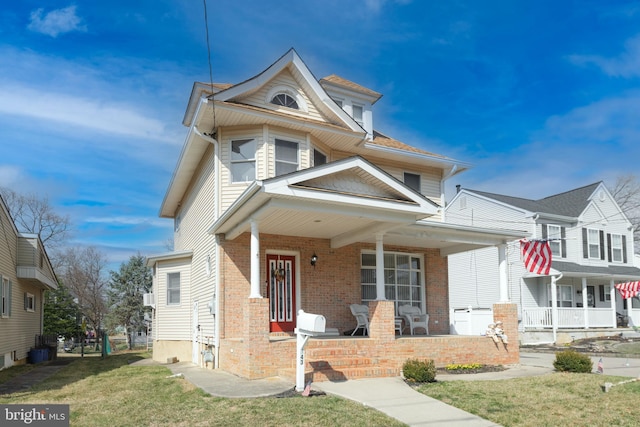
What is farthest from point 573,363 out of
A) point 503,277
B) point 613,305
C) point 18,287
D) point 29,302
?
point 29,302

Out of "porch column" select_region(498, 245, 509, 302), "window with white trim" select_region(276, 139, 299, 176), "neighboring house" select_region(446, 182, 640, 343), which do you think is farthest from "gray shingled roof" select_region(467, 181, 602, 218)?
"window with white trim" select_region(276, 139, 299, 176)

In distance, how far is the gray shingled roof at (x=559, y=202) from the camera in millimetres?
28203

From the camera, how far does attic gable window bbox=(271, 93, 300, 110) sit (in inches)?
569

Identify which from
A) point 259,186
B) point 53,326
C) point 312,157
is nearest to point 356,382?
point 259,186

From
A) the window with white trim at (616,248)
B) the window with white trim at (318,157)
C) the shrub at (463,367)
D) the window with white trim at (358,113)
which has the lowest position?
the shrub at (463,367)

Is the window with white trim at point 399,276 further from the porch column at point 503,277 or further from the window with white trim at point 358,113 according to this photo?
the window with white trim at point 358,113

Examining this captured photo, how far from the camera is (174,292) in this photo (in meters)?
17.8

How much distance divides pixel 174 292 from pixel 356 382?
369 inches

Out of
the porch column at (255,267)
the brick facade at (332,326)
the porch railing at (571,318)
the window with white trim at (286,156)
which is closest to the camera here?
the brick facade at (332,326)

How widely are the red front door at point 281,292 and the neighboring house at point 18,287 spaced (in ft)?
26.9

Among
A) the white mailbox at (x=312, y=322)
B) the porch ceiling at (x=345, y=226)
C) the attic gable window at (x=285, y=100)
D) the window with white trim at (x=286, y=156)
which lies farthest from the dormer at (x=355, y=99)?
the white mailbox at (x=312, y=322)

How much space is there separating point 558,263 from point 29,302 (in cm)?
2419

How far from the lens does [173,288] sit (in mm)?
17844

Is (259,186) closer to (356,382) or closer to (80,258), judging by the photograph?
(356,382)
